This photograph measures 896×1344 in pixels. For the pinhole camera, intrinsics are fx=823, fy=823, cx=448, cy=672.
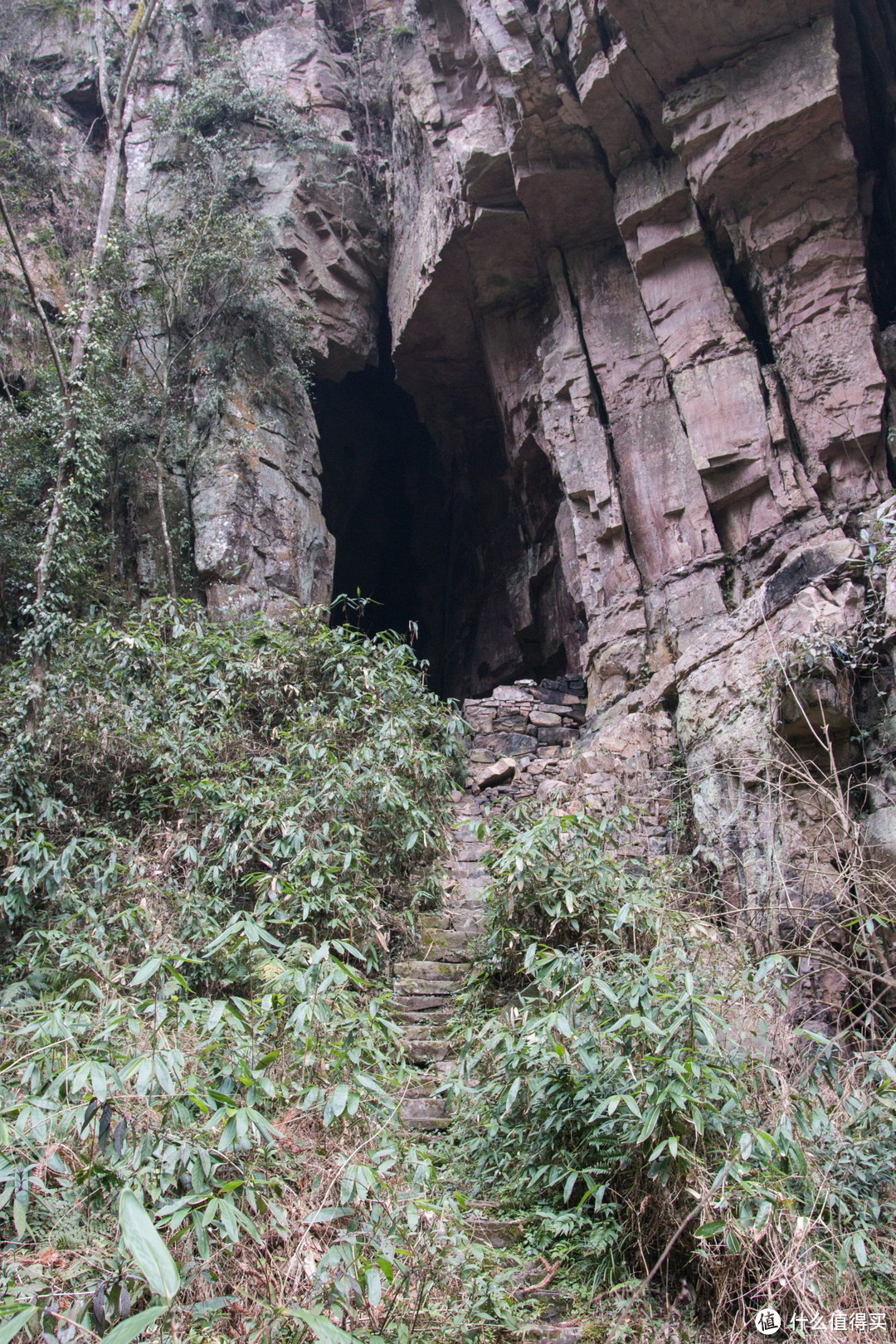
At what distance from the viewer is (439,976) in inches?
197

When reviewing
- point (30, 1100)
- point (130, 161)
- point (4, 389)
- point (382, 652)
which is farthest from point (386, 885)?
point (130, 161)

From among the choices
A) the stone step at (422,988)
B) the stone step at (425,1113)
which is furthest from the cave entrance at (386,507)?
the stone step at (425,1113)

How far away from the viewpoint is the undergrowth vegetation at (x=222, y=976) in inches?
88.9

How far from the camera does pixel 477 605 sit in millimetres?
13188

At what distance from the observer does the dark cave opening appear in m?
11.4

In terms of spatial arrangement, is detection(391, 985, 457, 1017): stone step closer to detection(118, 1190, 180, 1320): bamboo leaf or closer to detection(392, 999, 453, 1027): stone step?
detection(392, 999, 453, 1027): stone step

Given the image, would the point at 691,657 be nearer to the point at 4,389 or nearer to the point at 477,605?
the point at 477,605

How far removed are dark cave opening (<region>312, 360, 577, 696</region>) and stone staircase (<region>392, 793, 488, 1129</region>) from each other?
5041 mm

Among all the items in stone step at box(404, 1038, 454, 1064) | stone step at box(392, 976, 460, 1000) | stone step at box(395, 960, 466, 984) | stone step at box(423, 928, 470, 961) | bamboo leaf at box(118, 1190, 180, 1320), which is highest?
bamboo leaf at box(118, 1190, 180, 1320)

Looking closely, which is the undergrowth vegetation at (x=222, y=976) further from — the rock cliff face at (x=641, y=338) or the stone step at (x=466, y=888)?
the rock cliff face at (x=641, y=338)

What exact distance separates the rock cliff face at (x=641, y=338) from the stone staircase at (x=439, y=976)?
4.32 ft

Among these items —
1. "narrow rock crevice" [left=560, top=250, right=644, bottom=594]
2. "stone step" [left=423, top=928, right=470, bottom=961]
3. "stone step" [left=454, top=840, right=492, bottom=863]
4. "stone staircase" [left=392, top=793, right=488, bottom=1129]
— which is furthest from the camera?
"narrow rock crevice" [left=560, top=250, right=644, bottom=594]

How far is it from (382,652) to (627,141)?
6.05 meters

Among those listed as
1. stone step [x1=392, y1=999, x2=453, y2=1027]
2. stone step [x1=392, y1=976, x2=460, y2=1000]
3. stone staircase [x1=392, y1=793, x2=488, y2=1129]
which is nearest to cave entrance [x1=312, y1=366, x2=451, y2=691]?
Result: stone staircase [x1=392, y1=793, x2=488, y2=1129]
